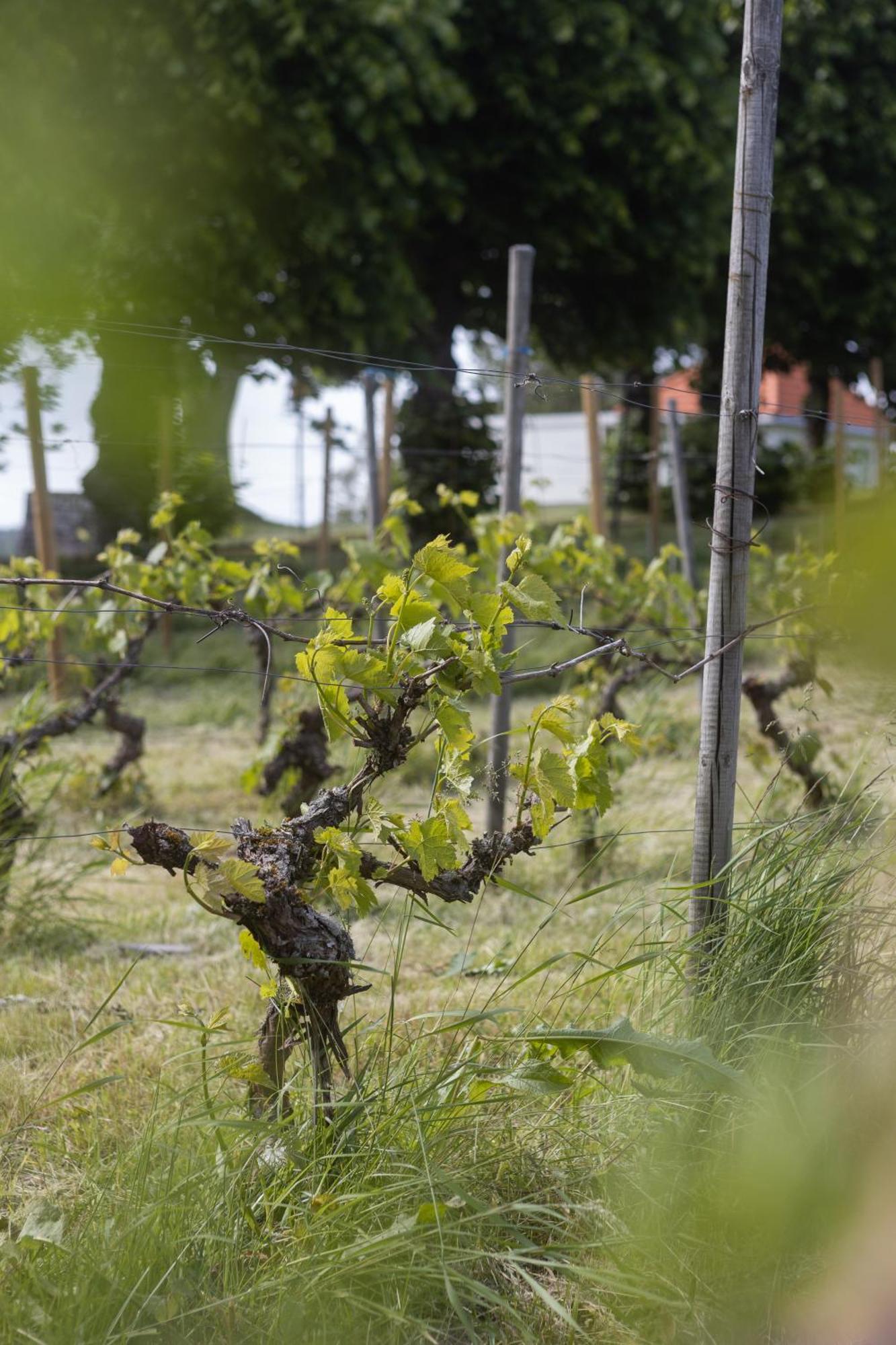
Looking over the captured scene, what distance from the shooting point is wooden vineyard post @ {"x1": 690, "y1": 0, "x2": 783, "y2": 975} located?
228cm

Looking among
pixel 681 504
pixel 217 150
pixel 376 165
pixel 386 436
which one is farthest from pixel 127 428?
pixel 376 165

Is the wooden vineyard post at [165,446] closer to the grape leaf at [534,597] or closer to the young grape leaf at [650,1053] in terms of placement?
the grape leaf at [534,597]

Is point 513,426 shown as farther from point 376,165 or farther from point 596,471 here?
point 376,165

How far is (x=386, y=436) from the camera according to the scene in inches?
338

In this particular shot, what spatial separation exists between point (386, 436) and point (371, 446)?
1.19 m

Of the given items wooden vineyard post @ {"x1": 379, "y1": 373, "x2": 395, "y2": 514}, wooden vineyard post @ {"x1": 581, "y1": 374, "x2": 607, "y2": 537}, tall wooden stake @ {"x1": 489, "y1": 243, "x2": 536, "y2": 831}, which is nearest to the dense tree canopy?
wooden vineyard post @ {"x1": 379, "y1": 373, "x2": 395, "y2": 514}

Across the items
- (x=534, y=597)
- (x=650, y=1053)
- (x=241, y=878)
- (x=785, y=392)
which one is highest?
(x=785, y=392)

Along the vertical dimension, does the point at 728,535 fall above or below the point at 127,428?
below

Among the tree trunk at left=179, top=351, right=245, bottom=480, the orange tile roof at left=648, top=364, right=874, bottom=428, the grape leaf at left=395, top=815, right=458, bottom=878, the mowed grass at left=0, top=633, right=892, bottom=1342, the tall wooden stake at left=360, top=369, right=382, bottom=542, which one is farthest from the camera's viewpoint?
the orange tile roof at left=648, top=364, right=874, bottom=428

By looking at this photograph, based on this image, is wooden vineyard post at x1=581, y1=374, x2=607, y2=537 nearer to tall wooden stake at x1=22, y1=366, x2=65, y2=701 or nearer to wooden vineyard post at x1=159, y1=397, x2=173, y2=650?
wooden vineyard post at x1=159, y1=397, x2=173, y2=650

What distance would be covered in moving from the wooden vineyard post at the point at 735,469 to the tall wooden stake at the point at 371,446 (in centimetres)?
463

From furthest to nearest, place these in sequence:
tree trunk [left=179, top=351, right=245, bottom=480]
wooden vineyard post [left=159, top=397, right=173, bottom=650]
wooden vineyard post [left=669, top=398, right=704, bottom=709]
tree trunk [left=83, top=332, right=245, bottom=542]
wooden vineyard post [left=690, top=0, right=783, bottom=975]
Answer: wooden vineyard post [left=669, top=398, right=704, bottom=709] < tree trunk [left=179, top=351, right=245, bottom=480] < wooden vineyard post [left=159, top=397, right=173, bottom=650] < tree trunk [left=83, top=332, right=245, bottom=542] < wooden vineyard post [left=690, top=0, right=783, bottom=975]

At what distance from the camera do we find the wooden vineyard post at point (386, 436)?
27.9ft

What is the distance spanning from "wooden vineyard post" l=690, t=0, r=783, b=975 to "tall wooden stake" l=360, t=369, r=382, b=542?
4.63 m
